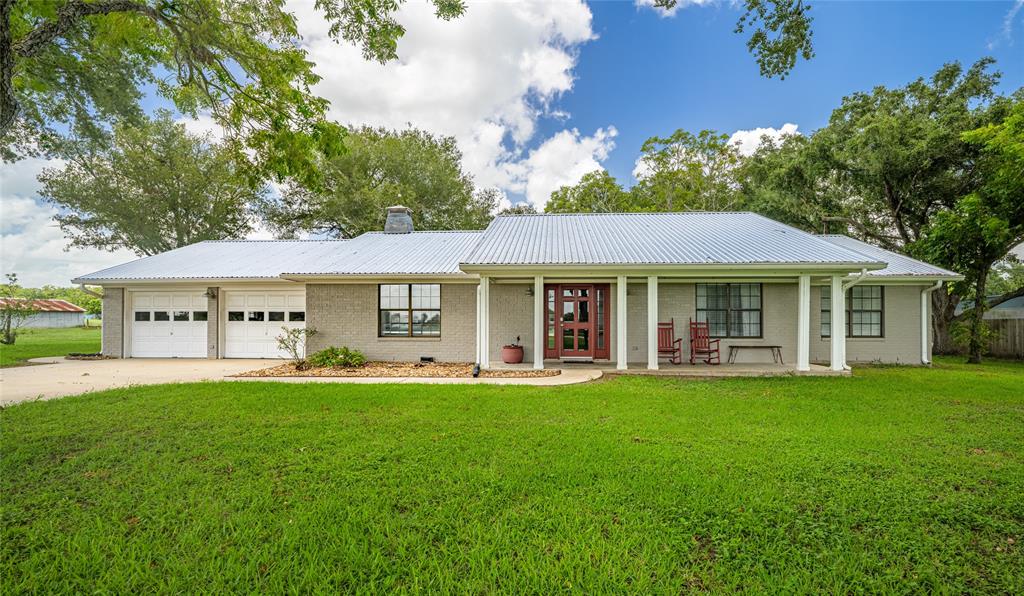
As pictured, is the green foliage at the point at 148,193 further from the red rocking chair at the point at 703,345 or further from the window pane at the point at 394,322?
the red rocking chair at the point at 703,345

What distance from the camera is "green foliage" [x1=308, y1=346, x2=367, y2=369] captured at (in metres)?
9.99

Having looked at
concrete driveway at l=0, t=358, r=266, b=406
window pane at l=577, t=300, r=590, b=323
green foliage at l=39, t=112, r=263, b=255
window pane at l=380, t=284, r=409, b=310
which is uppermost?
green foliage at l=39, t=112, r=263, b=255

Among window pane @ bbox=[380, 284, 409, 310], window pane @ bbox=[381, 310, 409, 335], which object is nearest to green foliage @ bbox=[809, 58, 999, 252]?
window pane @ bbox=[380, 284, 409, 310]

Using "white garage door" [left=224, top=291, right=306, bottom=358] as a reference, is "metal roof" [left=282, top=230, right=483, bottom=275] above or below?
above

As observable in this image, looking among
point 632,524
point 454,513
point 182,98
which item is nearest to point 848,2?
point 632,524

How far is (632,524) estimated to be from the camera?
9.18ft

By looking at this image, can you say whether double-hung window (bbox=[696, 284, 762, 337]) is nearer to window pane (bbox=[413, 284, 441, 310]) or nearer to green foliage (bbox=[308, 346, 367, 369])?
window pane (bbox=[413, 284, 441, 310])

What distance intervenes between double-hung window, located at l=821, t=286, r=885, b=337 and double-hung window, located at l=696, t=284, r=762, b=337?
2.34 meters

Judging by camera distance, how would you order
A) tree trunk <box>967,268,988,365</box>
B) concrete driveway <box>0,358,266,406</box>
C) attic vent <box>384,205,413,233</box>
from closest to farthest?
concrete driveway <box>0,358,266,406</box> → tree trunk <box>967,268,988,365</box> → attic vent <box>384,205,413,233</box>

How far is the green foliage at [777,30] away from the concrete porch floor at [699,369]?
574 cm

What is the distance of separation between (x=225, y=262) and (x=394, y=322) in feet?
22.5

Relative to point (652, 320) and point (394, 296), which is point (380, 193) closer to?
point (394, 296)

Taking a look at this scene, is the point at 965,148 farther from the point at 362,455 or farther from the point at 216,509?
the point at 216,509

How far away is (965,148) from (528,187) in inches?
714
